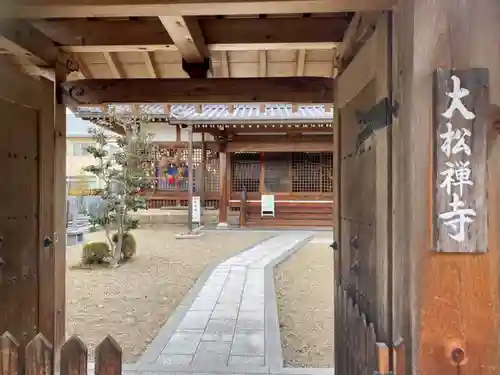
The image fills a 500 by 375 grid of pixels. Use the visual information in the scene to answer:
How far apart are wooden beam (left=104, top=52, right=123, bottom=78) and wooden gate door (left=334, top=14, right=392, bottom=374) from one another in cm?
198

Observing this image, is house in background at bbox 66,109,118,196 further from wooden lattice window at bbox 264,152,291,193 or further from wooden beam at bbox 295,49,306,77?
wooden beam at bbox 295,49,306,77

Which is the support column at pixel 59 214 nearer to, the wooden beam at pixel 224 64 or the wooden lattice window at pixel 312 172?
the wooden beam at pixel 224 64

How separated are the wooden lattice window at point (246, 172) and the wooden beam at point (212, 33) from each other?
40.8 feet

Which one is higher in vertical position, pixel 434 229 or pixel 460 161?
pixel 460 161

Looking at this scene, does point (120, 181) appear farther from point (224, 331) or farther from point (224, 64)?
point (224, 64)

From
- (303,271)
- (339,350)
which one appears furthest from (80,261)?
(339,350)

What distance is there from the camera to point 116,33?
307cm

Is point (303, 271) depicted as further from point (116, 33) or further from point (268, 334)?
point (116, 33)

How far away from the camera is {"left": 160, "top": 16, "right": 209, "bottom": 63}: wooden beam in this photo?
2.52 m

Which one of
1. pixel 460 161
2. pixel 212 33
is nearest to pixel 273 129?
pixel 212 33

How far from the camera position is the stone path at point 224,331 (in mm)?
3488

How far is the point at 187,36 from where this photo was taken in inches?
108

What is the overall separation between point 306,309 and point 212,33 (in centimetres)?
382

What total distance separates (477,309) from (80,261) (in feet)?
28.0
